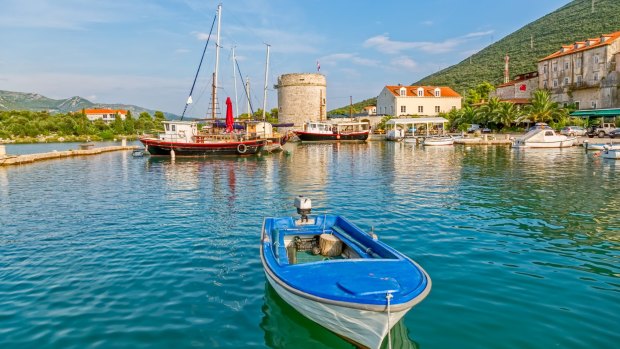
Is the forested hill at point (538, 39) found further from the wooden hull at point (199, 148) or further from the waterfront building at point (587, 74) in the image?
the wooden hull at point (199, 148)

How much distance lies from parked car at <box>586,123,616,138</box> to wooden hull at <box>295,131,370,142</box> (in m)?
30.6

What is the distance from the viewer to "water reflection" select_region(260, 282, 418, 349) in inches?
245

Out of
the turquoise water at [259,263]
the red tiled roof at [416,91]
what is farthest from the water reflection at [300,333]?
the red tiled roof at [416,91]

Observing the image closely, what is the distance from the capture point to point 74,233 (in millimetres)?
13078

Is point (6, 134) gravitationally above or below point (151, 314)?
above

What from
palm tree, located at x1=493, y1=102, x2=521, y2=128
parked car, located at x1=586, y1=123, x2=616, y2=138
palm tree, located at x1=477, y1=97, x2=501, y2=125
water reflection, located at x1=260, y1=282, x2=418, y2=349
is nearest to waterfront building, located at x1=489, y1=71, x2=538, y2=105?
palm tree, located at x1=477, y1=97, x2=501, y2=125

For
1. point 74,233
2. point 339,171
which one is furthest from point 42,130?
point 74,233

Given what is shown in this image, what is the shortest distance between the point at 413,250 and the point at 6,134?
319 feet

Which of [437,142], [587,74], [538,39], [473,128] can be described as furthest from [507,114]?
[538,39]

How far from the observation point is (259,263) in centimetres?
1011

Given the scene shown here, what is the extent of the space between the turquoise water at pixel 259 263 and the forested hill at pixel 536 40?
3918 inches

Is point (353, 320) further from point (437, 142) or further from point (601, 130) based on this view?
point (601, 130)

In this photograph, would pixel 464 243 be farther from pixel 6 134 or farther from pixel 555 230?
pixel 6 134

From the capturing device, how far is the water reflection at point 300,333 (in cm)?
623
